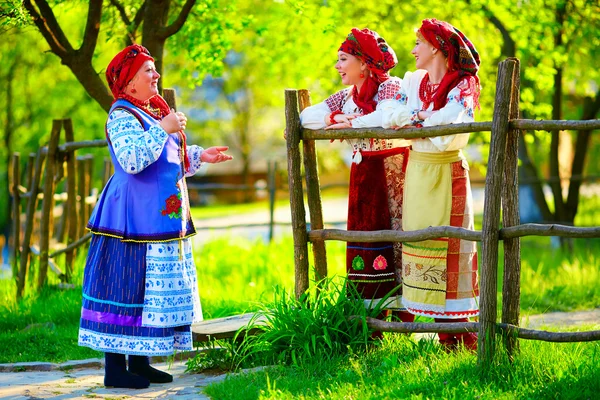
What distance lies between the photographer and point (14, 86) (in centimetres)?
1892

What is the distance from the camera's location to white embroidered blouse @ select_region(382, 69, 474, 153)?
14.8 ft

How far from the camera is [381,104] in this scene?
4.79m

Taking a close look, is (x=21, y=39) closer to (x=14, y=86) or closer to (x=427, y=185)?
(x=14, y=86)

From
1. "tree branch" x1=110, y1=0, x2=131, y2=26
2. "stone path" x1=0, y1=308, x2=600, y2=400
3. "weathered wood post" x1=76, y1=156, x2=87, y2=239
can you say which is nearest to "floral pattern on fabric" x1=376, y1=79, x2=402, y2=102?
"stone path" x1=0, y1=308, x2=600, y2=400

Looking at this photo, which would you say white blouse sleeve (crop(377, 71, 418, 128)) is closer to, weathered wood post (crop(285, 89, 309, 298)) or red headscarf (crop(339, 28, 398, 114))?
red headscarf (crop(339, 28, 398, 114))

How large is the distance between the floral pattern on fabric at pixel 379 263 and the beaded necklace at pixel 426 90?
929 millimetres

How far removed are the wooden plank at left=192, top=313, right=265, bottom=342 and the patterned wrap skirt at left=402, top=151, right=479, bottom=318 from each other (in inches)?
42.0

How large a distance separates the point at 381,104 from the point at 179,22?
229 cm

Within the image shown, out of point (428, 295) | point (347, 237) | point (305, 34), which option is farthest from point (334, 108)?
point (305, 34)

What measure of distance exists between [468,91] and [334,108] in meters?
0.91

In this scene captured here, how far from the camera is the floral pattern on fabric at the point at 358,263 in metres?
4.99

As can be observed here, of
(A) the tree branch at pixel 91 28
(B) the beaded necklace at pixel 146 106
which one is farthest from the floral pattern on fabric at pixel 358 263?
(A) the tree branch at pixel 91 28

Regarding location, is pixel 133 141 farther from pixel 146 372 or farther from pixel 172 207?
pixel 146 372

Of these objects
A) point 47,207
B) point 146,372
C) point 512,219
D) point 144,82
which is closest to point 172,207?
point 144,82
